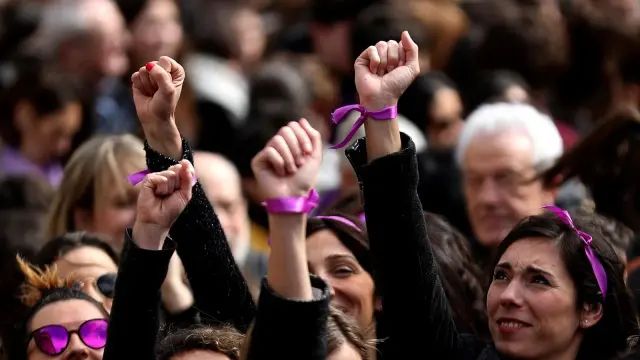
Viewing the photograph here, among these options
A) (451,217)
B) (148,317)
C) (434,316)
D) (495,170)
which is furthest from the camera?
(451,217)

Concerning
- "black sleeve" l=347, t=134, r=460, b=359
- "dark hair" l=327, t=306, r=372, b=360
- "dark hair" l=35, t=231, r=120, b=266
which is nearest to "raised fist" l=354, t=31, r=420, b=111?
"black sleeve" l=347, t=134, r=460, b=359

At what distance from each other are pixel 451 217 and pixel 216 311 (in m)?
2.46

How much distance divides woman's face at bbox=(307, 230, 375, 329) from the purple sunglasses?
767 mm

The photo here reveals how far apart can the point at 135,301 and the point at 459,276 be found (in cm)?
164

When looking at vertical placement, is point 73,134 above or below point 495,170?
above

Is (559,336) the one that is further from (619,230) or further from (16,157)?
(16,157)

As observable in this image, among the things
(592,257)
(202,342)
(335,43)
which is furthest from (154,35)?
(202,342)

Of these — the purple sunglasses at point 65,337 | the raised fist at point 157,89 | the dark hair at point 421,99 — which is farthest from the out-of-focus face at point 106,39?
the raised fist at point 157,89

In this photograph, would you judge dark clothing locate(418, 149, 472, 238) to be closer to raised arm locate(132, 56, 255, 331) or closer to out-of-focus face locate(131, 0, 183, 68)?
out-of-focus face locate(131, 0, 183, 68)

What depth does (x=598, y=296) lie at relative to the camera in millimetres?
4371

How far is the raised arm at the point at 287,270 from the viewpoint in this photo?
Result: 335cm

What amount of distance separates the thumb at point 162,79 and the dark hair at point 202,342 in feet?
2.18

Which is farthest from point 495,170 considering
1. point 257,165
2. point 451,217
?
point 257,165

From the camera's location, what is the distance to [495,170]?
6.06 m
